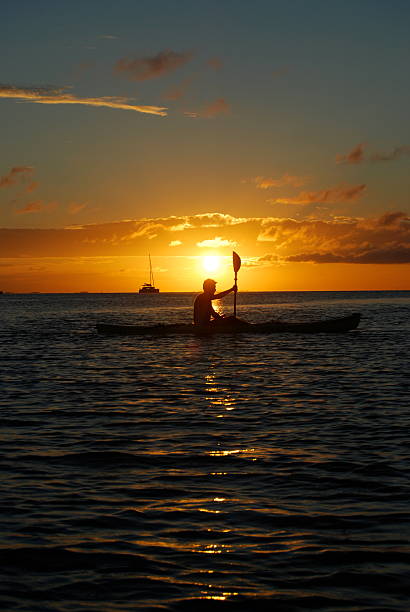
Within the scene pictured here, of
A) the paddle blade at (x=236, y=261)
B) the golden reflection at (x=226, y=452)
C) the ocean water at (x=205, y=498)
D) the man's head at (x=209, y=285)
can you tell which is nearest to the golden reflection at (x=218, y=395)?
the ocean water at (x=205, y=498)

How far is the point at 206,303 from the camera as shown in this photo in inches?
1336

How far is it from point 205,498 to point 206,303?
25313 mm

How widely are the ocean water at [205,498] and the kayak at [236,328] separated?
55.9 feet

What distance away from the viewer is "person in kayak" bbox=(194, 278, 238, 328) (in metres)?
32.0

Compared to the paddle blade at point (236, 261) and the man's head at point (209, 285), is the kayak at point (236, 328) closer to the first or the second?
the paddle blade at point (236, 261)

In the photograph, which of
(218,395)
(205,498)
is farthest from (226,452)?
(218,395)

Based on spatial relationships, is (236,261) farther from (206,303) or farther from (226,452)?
(226,452)

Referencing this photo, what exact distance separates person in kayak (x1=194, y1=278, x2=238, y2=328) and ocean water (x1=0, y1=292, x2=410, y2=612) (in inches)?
512

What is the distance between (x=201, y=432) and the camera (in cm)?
1298

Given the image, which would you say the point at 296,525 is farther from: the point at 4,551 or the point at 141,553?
the point at 4,551

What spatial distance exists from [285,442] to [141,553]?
543cm

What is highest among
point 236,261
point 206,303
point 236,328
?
point 236,261

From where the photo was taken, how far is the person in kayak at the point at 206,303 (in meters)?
32.0

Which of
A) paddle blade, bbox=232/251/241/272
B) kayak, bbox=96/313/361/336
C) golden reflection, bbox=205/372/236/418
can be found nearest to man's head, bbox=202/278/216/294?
kayak, bbox=96/313/361/336
